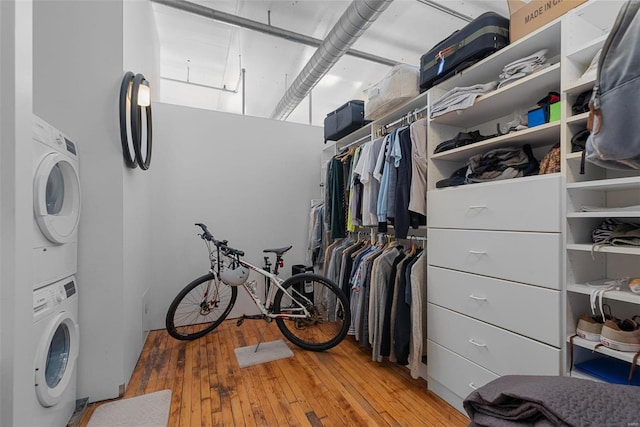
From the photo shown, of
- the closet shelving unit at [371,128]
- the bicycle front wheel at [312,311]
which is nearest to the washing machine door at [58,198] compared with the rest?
the bicycle front wheel at [312,311]

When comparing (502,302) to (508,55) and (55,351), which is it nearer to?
(508,55)

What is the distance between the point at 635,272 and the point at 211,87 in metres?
4.50

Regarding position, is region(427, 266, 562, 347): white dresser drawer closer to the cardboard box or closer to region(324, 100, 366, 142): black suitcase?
the cardboard box

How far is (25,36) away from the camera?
98 centimetres

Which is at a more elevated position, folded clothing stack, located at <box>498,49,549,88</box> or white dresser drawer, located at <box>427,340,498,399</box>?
folded clothing stack, located at <box>498,49,549,88</box>

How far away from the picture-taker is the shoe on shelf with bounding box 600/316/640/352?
1009 mm

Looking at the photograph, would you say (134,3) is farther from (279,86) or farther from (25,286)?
(279,86)

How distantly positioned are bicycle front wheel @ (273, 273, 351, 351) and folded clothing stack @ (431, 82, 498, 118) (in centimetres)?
151

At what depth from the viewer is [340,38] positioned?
243 centimetres

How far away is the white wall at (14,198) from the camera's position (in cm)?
91

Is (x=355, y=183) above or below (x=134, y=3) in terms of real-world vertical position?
below

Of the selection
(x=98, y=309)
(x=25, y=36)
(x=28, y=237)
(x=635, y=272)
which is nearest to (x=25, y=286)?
(x=28, y=237)

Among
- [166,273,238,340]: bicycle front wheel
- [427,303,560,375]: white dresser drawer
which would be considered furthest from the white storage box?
[166,273,238,340]: bicycle front wheel

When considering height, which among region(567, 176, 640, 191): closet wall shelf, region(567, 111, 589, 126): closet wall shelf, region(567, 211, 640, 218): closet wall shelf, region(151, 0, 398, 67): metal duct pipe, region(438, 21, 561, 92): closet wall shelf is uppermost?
region(151, 0, 398, 67): metal duct pipe
